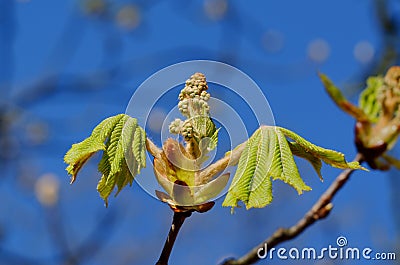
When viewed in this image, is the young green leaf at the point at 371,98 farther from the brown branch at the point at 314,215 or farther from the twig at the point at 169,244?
the twig at the point at 169,244

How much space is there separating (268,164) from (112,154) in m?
0.28

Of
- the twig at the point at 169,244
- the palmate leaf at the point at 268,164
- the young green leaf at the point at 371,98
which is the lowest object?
the twig at the point at 169,244

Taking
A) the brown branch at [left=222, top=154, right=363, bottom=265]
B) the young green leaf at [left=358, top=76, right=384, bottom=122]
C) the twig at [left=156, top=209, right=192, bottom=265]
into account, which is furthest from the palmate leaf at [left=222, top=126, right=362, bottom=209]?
the young green leaf at [left=358, top=76, right=384, bottom=122]

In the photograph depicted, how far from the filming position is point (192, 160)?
3.93 ft

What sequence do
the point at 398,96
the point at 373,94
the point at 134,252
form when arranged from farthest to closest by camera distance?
1. the point at 134,252
2. the point at 373,94
3. the point at 398,96

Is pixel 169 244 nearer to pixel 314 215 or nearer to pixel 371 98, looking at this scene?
pixel 314 215

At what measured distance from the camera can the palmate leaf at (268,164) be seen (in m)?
1.12

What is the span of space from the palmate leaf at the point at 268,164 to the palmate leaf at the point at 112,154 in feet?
0.57

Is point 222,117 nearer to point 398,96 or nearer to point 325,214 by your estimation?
point 325,214

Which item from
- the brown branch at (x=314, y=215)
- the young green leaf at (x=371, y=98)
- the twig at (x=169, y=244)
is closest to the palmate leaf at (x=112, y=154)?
the twig at (x=169, y=244)

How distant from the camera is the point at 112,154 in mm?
1146

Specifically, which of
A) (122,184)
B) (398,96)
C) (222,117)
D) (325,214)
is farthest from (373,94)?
(122,184)

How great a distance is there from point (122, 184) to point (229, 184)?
191 mm

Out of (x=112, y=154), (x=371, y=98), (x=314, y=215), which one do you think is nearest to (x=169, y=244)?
(x=112, y=154)
